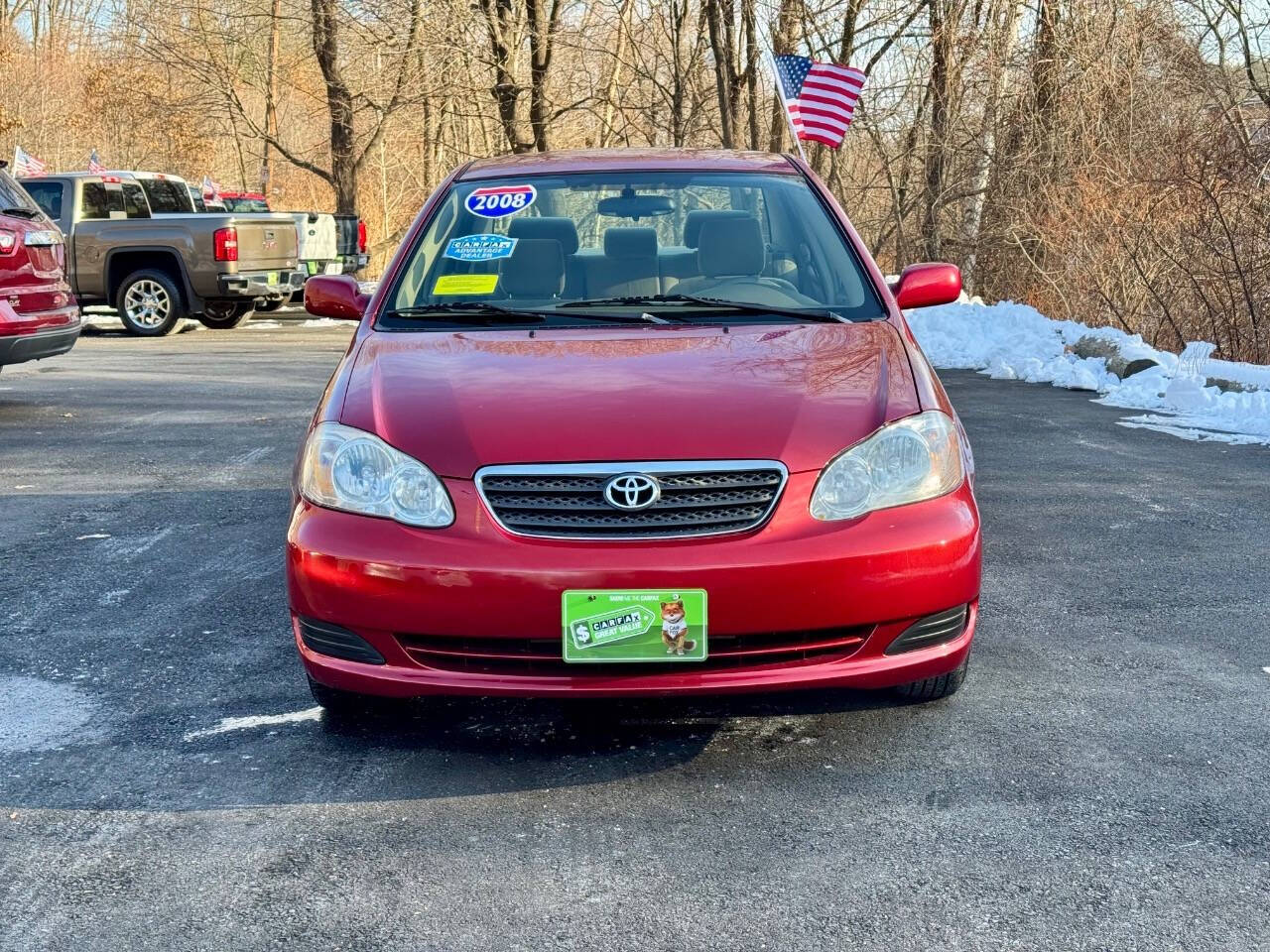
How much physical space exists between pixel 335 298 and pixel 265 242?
12866 mm

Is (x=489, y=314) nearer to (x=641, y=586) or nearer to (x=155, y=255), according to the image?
(x=641, y=586)

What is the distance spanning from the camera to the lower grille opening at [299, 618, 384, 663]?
357cm

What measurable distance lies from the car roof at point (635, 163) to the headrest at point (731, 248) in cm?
40

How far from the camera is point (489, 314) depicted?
180 inches

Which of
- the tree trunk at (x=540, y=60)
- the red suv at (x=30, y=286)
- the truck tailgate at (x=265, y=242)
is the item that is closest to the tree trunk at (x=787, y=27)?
the tree trunk at (x=540, y=60)

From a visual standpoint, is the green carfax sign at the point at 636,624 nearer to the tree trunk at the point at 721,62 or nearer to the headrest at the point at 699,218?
the headrest at the point at 699,218

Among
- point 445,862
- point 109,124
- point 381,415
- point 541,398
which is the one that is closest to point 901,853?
point 445,862

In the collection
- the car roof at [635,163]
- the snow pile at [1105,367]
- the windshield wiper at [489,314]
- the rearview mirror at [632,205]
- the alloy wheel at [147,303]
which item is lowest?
the snow pile at [1105,367]

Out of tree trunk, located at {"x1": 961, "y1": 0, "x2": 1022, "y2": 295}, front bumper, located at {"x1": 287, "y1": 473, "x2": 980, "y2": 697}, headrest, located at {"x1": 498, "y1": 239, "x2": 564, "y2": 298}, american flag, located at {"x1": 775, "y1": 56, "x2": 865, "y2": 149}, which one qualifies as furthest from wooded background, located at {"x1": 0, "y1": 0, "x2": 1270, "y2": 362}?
front bumper, located at {"x1": 287, "y1": 473, "x2": 980, "y2": 697}

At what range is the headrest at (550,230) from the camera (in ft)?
16.3

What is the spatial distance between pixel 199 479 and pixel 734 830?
511 cm

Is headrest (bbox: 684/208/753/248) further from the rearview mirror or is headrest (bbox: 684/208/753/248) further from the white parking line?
the white parking line

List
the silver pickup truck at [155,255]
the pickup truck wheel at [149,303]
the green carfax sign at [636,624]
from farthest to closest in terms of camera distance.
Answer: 1. the pickup truck wheel at [149,303]
2. the silver pickup truck at [155,255]
3. the green carfax sign at [636,624]

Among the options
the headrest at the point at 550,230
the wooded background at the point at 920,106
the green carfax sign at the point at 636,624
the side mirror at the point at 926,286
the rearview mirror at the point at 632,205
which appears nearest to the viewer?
the green carfax sign at the point at 636,624
